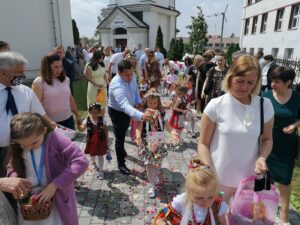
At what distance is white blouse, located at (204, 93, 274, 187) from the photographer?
2416 mm

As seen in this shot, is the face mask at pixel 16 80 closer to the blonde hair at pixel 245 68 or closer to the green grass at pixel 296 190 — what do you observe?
the blonde hair at pixel 245 68

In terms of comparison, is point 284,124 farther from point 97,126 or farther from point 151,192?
point 97,126

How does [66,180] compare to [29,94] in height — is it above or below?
below

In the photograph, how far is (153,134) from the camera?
4.14 metres

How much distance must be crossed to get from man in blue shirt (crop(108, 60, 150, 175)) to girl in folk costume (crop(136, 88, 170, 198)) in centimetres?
26

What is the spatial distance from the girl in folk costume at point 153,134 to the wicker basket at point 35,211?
6.59 feet

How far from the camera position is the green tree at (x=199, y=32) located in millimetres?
32487

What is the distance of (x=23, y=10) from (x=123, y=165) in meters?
14.6

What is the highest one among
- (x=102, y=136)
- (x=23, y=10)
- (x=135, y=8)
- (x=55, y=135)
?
(x=135, y=8)

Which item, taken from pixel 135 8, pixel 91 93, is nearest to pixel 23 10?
pixel 91 93

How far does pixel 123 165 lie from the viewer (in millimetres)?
5156

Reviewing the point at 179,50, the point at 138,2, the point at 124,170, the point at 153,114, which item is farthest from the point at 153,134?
the point at 138,2

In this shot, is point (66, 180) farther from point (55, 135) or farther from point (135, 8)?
point (135, 8)

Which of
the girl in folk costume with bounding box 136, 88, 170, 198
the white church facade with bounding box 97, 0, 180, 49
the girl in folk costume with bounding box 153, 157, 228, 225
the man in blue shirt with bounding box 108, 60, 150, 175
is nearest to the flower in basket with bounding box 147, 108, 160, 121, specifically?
the girl in folk costume with bounding box 136, 88, 170, 198
